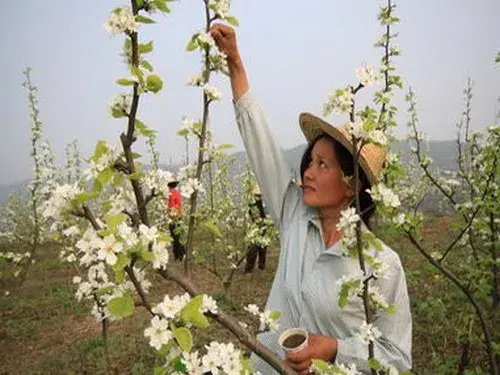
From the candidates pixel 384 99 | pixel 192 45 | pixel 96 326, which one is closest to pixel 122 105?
pixel 192 45

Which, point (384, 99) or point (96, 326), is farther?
point (96, 326)

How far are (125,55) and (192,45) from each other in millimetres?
428

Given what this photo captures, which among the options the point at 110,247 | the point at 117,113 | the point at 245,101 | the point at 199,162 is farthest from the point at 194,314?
the point at 245,101

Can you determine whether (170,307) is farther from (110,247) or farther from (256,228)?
(256,228)

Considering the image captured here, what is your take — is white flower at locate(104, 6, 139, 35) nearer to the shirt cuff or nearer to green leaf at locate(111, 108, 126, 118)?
green leaf at locate(111, 108, 126, 118)

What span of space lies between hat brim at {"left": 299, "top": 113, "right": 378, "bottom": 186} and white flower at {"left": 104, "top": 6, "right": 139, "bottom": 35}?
1.01 m

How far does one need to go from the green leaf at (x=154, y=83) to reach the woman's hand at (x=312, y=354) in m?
1.02

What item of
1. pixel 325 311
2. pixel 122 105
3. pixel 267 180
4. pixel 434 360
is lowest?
pixel 434 360

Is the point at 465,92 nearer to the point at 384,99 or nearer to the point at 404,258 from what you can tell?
the point at 384,99

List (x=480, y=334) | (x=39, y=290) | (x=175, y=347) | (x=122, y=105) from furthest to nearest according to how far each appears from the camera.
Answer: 1. (x=39, y=290)
2. (x=480, y=334)
3. (x=122, y=105)
4. (x=175, y=347)

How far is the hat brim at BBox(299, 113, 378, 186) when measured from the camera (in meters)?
2.15

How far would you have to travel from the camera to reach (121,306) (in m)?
1.21

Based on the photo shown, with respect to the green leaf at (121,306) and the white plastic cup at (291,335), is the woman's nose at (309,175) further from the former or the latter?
the green leaf at (121,306)

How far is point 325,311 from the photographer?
211cm
